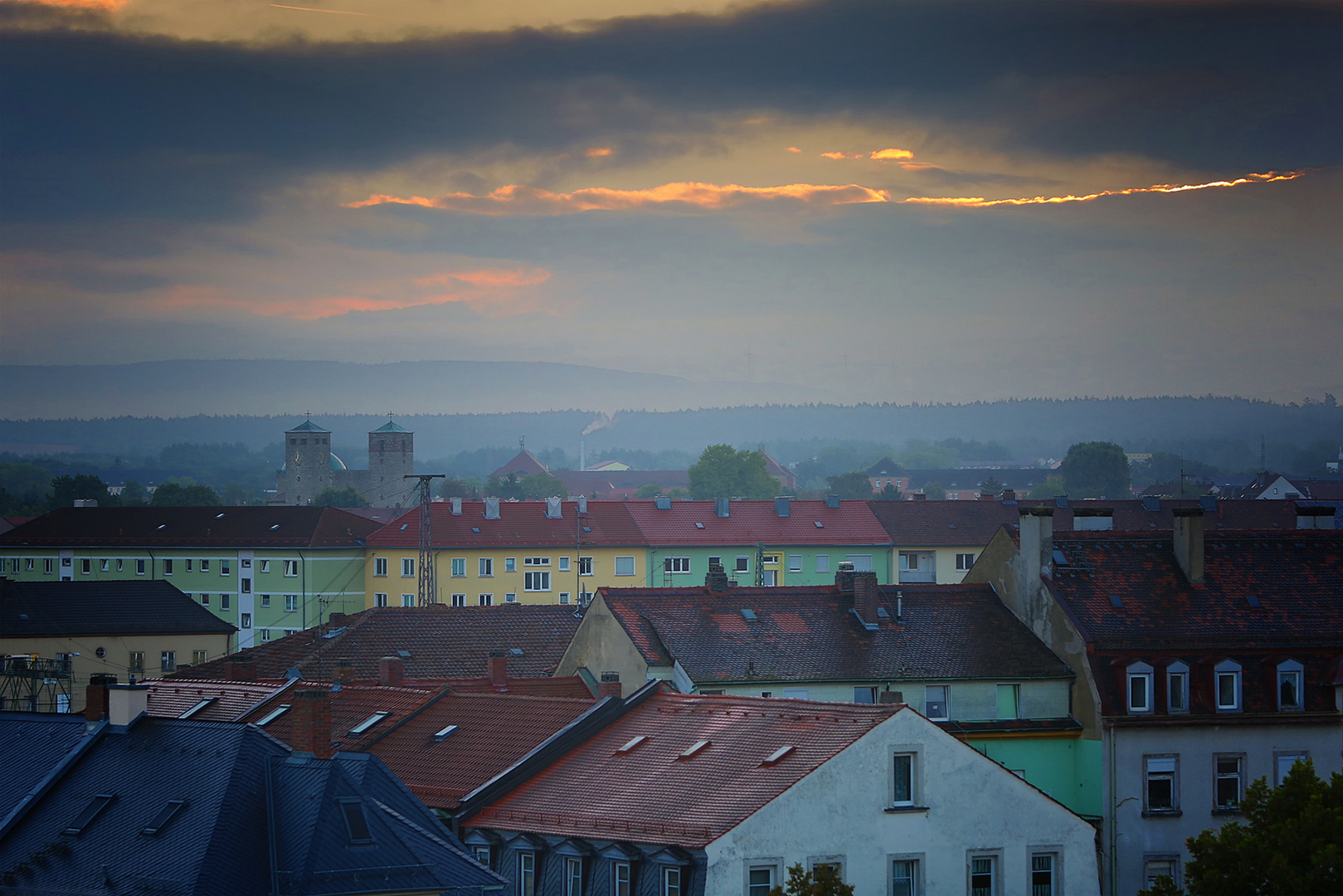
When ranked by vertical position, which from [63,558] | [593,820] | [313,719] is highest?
[63,558]

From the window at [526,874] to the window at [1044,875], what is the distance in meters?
12.2

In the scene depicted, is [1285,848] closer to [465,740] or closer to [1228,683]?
[1228,683]

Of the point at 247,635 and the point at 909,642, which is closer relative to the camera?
the point at 909,642

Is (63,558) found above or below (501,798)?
above

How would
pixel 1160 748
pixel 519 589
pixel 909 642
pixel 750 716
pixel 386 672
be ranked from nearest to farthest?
pixel 750 716 < pixel 1160 748 < pixel 909 642 < pixel 386 672 < pixel 519 589

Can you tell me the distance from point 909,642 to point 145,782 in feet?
88.8

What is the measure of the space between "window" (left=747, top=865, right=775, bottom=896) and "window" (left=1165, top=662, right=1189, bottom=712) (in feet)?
64.4

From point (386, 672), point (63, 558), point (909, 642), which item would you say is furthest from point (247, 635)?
point (909, 642)

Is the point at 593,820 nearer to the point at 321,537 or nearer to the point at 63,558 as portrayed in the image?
the point at 321,537

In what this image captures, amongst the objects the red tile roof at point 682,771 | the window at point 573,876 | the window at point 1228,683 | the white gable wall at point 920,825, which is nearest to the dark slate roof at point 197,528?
the window at point 1228,683

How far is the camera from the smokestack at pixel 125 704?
39062mm

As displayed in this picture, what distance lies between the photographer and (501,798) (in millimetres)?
43750

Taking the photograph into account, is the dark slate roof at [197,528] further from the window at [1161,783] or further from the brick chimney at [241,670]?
the window at [1161,783]

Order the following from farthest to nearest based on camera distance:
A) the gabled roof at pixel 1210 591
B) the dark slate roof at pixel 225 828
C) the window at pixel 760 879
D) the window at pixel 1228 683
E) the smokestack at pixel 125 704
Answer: the gabled roof at pixel 1210 591, the window at pixel 1228 683, the smokestack at pixel 125 704, the window at pixel 760 879, the dark slate roof at pixel 225 828
